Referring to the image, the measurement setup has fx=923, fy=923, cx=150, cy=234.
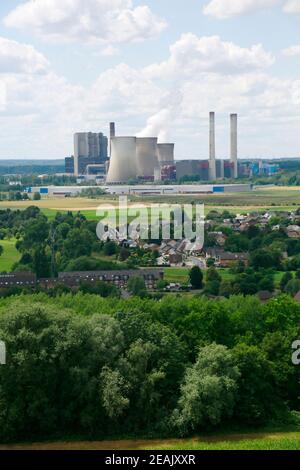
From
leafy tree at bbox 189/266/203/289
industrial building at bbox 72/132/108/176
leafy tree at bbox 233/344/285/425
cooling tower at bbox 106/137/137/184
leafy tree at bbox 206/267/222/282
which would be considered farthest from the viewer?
industrial building at bbox 72/132/108/176

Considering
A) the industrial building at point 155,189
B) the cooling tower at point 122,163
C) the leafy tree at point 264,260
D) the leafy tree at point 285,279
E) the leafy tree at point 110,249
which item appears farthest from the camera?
the cooling tower at point 122,163

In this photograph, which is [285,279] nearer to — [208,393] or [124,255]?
[124,255]

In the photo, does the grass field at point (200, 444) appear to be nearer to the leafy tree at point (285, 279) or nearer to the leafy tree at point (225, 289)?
the leafy tree at point (225, 289)

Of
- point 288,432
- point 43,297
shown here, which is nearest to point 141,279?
point 43,297

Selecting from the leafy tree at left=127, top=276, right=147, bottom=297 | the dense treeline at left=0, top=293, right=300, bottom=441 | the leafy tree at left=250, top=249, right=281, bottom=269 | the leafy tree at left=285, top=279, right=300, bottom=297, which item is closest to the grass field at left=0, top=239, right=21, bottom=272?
the leafy tree at left=127, top=276, right=147, bottom=297

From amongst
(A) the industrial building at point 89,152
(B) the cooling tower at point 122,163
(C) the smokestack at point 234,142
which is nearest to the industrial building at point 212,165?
(C) the smokestack at point 234,142

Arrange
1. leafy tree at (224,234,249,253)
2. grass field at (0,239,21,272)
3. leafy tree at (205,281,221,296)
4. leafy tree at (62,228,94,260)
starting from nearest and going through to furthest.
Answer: leafy tree at (205,281,221,296), grass field at (0,239,21,272), leafy tree at (62,228,94,260), leafy tree at (224,234,249,253)

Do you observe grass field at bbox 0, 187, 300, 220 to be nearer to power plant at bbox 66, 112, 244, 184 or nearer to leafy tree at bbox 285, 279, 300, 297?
power plant at bbox 66, 112, 244, 184
